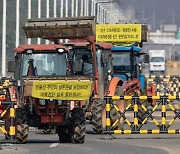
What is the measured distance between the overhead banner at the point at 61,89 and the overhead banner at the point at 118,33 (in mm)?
11556

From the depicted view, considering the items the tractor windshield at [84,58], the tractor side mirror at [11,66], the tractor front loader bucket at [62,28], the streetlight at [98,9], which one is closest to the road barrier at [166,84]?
the tractor windshield at [84,58]

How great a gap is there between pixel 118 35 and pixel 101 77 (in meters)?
6.60

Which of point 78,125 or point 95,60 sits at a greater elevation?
point 95,60

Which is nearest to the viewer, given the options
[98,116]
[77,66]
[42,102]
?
[42,102]

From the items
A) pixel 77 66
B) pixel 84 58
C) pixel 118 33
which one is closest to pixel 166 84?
pixel 118 33

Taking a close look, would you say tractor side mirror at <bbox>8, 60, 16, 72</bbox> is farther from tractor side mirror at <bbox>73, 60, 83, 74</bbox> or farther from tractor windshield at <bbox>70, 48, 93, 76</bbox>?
tractor windshield at <bbox>70, 48, 93, 76</bbox>

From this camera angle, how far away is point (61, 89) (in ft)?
77.8

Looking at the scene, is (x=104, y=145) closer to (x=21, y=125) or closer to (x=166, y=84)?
(x=21, y=125)

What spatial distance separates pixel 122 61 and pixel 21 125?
43.4ft

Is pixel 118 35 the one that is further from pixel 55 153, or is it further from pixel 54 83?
pixel 55 153

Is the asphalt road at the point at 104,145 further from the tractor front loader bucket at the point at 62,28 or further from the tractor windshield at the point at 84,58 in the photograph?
the tractor front loader bucket at the point at 62,28

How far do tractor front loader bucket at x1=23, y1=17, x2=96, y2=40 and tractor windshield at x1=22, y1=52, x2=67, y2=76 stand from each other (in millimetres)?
921

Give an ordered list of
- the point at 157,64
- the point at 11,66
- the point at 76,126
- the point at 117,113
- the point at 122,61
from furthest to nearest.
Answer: the point at 157,64
the point at 122,61
the point at 117,113
the point at 11,66
the point at 76,126

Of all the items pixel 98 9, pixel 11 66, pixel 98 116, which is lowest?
pixel 98 116
